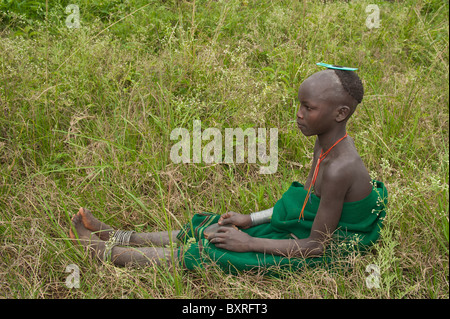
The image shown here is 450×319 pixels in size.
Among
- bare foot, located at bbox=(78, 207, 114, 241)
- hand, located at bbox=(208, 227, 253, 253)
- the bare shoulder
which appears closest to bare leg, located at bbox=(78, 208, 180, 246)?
bare foot, located at bbox=(78, 207, 114, 241)

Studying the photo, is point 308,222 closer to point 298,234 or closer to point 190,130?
point 298,234

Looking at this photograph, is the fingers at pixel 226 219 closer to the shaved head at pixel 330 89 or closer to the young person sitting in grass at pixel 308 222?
the young person sitting in grass at pixel 308 222

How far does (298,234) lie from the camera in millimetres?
2223

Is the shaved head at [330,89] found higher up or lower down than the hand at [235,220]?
higher up

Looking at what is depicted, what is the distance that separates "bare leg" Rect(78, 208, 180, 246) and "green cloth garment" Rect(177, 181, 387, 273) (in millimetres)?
178

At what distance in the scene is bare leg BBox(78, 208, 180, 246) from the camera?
7.81 feet

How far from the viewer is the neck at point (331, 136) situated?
2.05 metres

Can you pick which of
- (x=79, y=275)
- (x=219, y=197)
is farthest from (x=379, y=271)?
(x=79, y=275)

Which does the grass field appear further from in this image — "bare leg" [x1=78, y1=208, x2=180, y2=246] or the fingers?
the fingers

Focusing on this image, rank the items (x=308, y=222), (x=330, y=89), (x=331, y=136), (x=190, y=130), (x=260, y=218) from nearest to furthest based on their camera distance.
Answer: (x=330, y=89) → (x=331, y=136) → (x=308, y=222) → (x=260, y=218) → (x=190, y=130)

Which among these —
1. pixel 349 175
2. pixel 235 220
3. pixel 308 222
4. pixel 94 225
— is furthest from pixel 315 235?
pixel 94 225

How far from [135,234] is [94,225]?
219mm

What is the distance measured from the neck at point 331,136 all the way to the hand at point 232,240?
0.57m

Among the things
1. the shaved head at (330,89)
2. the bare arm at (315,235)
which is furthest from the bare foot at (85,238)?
the shaved head at (330,89)
